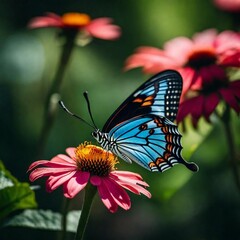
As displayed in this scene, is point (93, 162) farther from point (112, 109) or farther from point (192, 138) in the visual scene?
point (112, 109)

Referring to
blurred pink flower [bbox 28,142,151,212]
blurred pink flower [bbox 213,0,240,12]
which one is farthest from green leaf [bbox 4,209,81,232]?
blurred pink flower [bbox 213,0,240,12]

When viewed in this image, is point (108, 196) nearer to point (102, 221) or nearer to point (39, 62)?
point (102, 221)

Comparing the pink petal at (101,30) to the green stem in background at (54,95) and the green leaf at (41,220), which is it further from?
the green leaf at (41,220)

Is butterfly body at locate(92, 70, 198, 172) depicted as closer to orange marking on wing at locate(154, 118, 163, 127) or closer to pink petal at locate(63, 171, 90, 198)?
orange marking on wing at locate(154, 118, 163, 127)

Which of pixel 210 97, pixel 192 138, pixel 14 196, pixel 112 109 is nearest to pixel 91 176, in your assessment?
pixel 14 196

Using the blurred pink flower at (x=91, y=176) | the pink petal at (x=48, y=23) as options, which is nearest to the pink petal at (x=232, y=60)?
the blurred pink flower at (x=91, y=176)

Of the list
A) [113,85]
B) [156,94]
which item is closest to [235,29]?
[113,85]

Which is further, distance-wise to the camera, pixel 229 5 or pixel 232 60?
pixel 229 5
